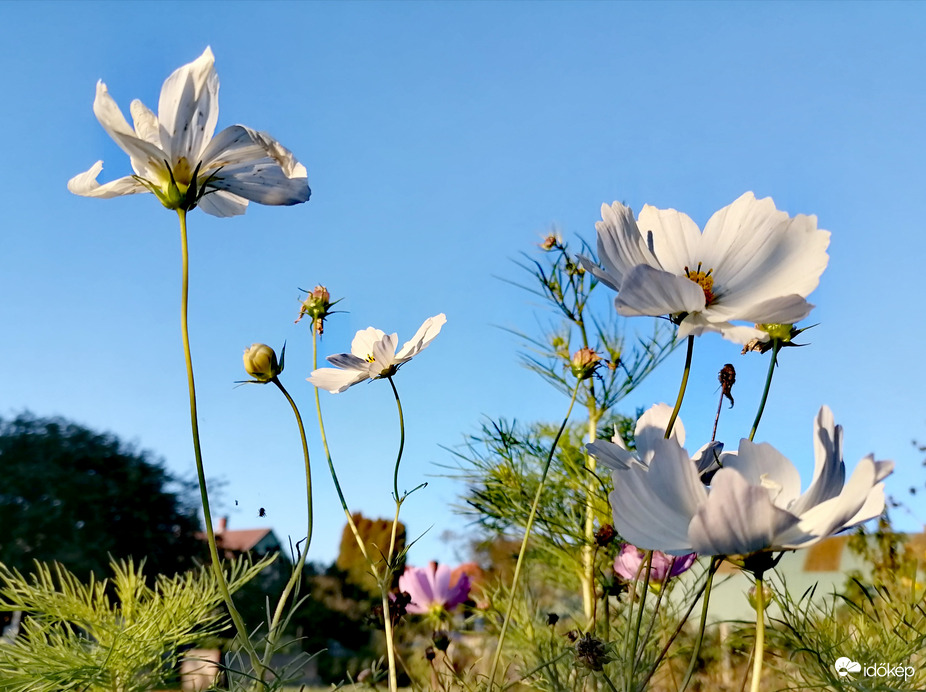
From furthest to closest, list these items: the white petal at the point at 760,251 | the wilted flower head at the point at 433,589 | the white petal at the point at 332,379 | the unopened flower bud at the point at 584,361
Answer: the wilted flower head at the point at 433,589 → the unopened flower bud at the point at 584,361 → the white petal at the point at 332,379 → the white petal at the point at 760,251

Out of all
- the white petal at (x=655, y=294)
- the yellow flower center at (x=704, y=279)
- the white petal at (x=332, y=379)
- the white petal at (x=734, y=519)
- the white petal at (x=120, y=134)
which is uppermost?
the white petal at (x=120, y=134)

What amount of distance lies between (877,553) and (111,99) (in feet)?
7.74

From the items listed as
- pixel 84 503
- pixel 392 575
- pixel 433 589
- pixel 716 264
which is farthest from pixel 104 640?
pixel 84 503

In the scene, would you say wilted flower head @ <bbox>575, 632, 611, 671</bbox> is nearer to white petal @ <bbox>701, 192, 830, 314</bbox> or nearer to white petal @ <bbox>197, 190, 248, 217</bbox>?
white petal @ <bbox>701, 192, 830, 314</bbox>

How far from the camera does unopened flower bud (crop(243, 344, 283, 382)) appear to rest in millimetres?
542

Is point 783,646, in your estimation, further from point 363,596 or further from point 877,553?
point 363,596

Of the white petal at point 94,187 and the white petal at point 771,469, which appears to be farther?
the white petal at point 94,187

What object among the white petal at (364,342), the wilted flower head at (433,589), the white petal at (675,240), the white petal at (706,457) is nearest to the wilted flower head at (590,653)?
the white petal at (706,457)

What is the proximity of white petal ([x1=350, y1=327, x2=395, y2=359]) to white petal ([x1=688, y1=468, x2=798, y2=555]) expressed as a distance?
1.65 ft

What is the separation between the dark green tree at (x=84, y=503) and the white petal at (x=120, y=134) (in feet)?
24.6

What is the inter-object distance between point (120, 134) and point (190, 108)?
5 centimetres

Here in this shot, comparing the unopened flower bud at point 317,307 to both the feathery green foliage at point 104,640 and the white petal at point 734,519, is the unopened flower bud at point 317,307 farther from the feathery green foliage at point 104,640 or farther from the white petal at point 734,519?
the white petal at point 734,519

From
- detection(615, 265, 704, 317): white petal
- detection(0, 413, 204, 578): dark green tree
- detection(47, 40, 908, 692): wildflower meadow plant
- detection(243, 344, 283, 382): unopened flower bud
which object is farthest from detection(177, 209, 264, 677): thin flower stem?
detection(0, 413, 204, 578): dark green tree

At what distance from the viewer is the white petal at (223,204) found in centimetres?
60
